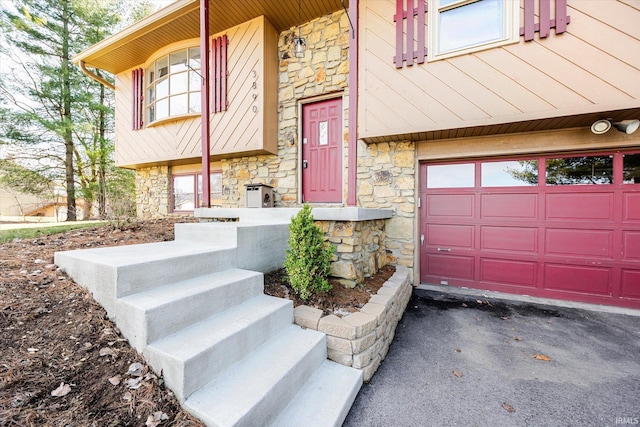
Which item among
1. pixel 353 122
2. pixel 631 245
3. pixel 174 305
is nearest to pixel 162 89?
pixel 353 122

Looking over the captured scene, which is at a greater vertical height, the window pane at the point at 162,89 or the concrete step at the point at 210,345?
the window pane at the point at 162,89

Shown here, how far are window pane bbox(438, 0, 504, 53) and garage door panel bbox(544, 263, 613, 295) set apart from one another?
3.42 m

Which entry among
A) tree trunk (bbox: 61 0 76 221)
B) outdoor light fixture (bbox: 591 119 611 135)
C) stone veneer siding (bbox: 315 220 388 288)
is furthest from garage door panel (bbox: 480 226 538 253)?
tree trunk (bbox: 61 0 76 221)

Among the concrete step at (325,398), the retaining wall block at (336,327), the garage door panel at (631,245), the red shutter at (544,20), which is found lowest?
the concrete step at (325,398)

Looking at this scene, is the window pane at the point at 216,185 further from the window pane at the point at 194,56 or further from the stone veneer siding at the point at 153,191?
the window pane at the point at 194,56

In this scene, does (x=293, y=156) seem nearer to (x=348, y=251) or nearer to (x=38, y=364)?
(x=348, y=251)

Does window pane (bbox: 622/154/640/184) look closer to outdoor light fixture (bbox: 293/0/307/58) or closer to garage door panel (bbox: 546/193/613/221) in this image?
garage door panel (bbox: 546/193/613/221)

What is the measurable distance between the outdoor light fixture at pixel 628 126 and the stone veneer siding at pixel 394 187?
2.50 meters

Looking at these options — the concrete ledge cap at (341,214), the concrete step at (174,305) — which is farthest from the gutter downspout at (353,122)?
the concrete step at (174,305)

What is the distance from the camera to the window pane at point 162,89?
596 cm

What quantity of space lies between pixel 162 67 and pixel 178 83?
0.83 meters

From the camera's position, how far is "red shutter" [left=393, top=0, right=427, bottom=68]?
3.64m

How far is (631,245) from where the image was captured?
3.41 metres

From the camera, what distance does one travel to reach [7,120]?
7660 mm
